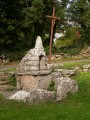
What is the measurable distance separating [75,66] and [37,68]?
5.99m

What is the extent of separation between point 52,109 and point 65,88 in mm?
2377

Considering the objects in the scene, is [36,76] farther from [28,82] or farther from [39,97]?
[39,97]

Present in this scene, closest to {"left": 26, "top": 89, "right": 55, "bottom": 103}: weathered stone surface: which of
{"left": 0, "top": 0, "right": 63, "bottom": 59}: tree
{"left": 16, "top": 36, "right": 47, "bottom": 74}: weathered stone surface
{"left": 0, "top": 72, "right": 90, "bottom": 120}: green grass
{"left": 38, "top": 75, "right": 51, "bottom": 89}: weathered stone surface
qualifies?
{"left": 0, "top": 72, "right": 90, "bottom": 120}: green grass

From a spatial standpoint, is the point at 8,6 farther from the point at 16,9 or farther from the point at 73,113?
the point at 73,113

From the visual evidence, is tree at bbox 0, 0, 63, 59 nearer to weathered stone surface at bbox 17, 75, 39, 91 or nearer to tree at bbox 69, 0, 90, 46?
tree at bbox 69, 0, 90, 46

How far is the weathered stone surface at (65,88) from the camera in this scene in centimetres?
1329

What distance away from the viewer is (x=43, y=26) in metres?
36.0

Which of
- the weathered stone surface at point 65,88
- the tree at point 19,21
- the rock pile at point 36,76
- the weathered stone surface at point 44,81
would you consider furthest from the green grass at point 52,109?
the tree at point 19,21

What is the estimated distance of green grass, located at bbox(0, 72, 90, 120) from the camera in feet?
33.5

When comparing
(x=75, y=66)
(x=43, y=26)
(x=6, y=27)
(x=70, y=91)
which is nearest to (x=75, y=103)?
(x=70, y=91)

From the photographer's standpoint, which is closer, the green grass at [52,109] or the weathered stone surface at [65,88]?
the green grass at [52,109]

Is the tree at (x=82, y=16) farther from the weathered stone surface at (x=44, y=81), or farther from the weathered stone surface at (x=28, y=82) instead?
the weathered stone surface at (x=28, y=82)

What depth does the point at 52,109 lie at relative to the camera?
37.3ft

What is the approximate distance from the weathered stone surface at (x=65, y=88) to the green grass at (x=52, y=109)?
18cm
